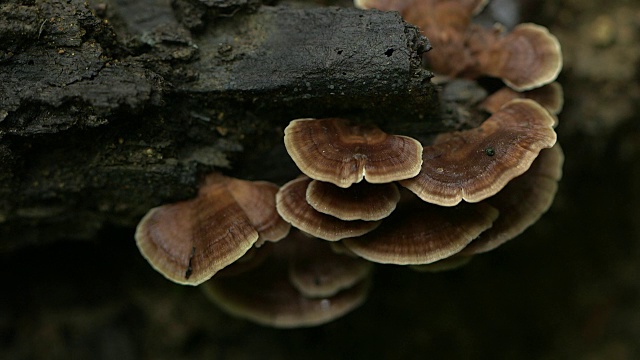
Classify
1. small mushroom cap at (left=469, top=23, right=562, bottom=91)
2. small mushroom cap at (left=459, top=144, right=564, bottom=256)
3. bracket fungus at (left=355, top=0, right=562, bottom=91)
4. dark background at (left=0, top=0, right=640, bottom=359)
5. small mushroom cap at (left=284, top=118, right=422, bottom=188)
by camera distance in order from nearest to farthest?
small mushroom cap at (left=284, top=118, right=422, bottom=188)
small mushroom cap at (left=459, top=144, right=564, bottom=256)
small mushroom cap at (left=469, top=23, right=562, bottom=91)
bracket fungus at (left=355, top=0, right=562, bottom=91)
dark background at (left=0, top=0, right=640, bottom=359)

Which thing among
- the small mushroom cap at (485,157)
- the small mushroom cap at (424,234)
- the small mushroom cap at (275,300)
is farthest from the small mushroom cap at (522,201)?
the small mushroom cap at (275,300)

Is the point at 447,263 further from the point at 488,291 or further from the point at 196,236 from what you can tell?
the point at 488,291

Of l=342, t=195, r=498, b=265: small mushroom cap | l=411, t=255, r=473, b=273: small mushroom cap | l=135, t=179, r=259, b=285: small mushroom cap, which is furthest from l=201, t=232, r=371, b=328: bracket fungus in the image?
l=135, t=179, r=259, b=285: small mushroom cap

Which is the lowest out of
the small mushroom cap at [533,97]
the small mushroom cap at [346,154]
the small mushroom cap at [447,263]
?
the small mushroom cap at [447,263]

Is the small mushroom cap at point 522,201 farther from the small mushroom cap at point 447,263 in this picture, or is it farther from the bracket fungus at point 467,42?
the bracket fungus at point 467,42

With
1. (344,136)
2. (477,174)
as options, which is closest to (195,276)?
(344,136)

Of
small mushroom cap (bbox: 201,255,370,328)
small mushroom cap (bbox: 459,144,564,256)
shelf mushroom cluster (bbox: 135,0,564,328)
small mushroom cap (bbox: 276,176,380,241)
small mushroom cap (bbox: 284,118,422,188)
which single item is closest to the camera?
small mushroom cap (bbox: 284,118,422,188)

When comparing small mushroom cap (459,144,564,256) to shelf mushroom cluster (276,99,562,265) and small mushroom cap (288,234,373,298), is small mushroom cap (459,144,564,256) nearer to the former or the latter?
shelf mushroom cluster (276,99,562,265)
